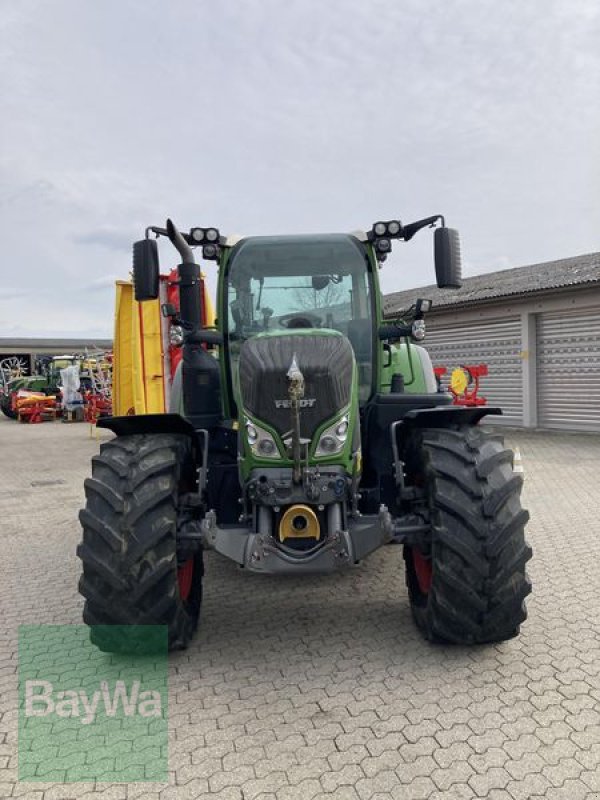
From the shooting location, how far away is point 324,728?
9.09ft

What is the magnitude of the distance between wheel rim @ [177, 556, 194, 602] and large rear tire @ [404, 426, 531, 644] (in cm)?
137

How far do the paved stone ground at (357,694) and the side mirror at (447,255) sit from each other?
211cm

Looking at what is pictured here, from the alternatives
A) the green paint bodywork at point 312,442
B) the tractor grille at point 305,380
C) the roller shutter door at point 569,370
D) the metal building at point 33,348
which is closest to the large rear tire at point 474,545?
the green paint bodywork at point 312,442

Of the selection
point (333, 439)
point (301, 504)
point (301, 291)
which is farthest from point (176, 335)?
point (301, 504)

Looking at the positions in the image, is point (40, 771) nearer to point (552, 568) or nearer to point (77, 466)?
point (552, 568)

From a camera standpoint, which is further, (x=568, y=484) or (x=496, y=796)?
(x=568, y=484)

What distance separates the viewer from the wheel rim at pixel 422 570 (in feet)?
12.1

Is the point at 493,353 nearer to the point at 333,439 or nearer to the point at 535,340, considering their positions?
the point at 535,340

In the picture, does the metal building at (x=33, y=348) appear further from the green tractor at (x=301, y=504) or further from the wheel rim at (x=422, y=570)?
the wheel rim at (x=422, y=570)

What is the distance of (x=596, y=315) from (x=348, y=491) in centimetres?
1136

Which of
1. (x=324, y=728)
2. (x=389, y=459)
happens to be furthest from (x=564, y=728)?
(x=389, y=459)

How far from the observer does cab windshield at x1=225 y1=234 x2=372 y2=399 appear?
420 cm

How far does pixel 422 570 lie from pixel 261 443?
4.05 feet

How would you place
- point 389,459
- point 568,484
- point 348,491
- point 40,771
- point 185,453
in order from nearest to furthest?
point 40,771
point 348,491
point 185,453
point 389,459
point 568,484
